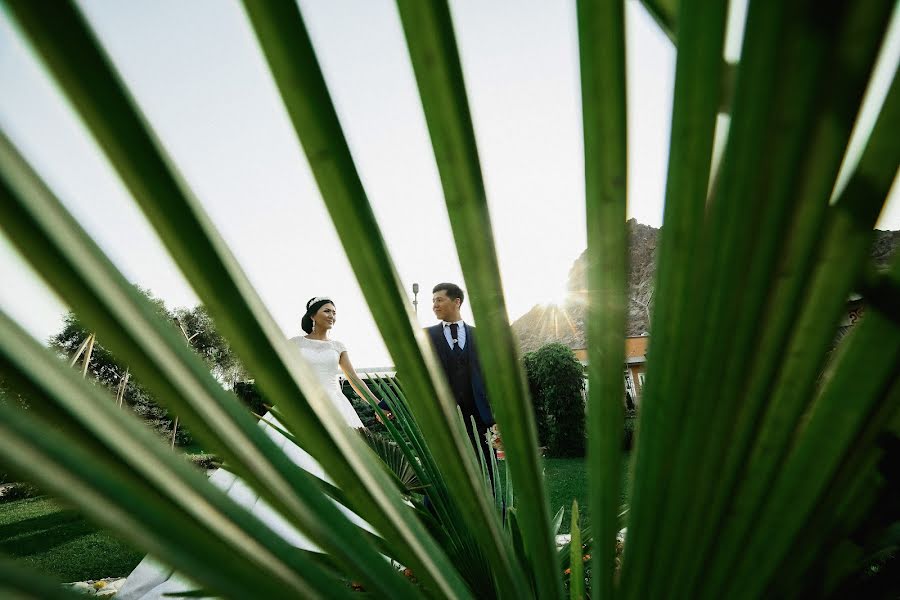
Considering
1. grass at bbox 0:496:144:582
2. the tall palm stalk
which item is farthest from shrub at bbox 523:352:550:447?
the tall palm stalk

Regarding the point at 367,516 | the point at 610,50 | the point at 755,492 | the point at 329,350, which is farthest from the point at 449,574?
the point at 329,350

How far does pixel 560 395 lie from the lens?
33.7 feet

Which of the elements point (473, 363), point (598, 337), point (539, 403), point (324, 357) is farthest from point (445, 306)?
point (539, 403)

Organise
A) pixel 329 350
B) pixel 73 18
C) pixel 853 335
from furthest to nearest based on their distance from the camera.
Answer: pixel 329 350 < pixel 853 335 < pixel 73 18

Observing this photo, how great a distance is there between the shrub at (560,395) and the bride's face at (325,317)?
658 cm

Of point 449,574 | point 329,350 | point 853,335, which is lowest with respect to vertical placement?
point 449,574

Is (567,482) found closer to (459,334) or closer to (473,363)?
(459,334)

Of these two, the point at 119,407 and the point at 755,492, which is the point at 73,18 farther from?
the point at 755,492

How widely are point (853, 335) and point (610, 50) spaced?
0.19 meters

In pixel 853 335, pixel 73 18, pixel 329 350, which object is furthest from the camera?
pixel 329 350

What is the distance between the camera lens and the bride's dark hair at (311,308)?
4.30 metres

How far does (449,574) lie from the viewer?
0.35m

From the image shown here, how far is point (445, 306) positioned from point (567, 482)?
12.6 feet

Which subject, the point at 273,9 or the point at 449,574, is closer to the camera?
the point at 273,9
